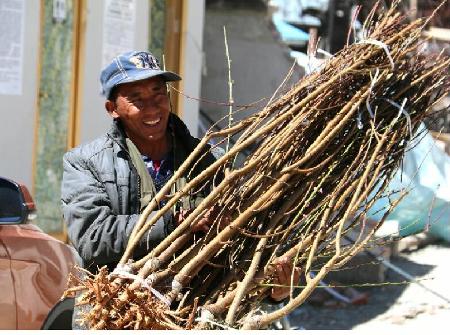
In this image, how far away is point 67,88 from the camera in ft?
24.7

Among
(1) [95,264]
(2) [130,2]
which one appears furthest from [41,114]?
(1) [95,264]

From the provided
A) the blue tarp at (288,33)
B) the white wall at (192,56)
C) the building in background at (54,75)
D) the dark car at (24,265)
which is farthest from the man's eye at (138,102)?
the blue tarp at (288,33)

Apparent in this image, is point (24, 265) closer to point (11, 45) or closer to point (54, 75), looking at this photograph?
point (11, 45)

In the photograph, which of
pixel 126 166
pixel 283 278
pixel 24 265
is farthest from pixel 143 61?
pixel 24 265

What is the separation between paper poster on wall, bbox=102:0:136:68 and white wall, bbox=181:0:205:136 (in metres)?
0.63

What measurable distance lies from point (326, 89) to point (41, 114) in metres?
4.50

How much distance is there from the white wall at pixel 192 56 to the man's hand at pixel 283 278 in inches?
215

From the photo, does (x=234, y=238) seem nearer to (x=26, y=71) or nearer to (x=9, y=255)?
(x=9, y=255)

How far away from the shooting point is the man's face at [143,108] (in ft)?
10.5

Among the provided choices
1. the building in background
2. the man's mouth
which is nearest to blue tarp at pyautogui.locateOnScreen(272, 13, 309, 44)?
the building in background

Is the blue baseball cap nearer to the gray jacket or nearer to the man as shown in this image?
the man

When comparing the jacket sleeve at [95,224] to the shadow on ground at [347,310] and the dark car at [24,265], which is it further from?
the shadow on ground at [347,310]

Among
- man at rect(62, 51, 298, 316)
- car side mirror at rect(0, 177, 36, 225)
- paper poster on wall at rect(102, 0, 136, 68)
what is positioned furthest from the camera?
paper poster on wall at rect(102, 0, 136, 68)

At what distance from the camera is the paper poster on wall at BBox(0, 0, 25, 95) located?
22.6 feet
